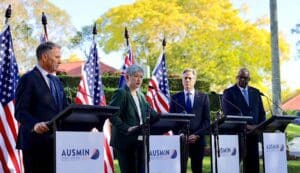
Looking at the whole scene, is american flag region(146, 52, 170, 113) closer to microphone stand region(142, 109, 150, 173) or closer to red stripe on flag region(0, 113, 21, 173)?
red stripe on flag region(0, 113, 21, 173)

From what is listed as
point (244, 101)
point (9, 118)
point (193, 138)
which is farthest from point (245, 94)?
point (9, 118)

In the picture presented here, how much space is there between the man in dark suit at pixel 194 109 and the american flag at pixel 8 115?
2.06 m

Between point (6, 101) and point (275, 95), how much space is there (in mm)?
9652

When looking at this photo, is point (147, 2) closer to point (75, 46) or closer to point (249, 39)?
point (249, 39)

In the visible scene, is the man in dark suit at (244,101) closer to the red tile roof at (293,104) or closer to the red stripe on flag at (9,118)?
the red stripe on flag at (9,118)

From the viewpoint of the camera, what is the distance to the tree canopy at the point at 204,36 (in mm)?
30094

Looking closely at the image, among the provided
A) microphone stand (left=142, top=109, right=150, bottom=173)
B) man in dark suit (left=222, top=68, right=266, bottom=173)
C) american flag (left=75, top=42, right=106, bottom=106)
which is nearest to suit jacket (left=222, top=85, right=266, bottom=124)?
man in dark suit (left=222, top=68, right=266, bottom=173)

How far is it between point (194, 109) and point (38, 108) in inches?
106

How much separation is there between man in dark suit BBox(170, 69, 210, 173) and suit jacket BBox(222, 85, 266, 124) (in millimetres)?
414

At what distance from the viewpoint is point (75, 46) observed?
55.8 m

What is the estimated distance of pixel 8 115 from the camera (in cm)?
726

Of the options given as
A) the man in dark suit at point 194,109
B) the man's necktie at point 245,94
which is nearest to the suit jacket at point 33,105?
the man in dark suit at point 194,109

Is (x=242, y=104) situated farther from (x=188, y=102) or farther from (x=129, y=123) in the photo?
(x=129, y=123)

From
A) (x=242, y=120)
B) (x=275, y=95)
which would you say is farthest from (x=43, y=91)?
(x=275, y=95)
